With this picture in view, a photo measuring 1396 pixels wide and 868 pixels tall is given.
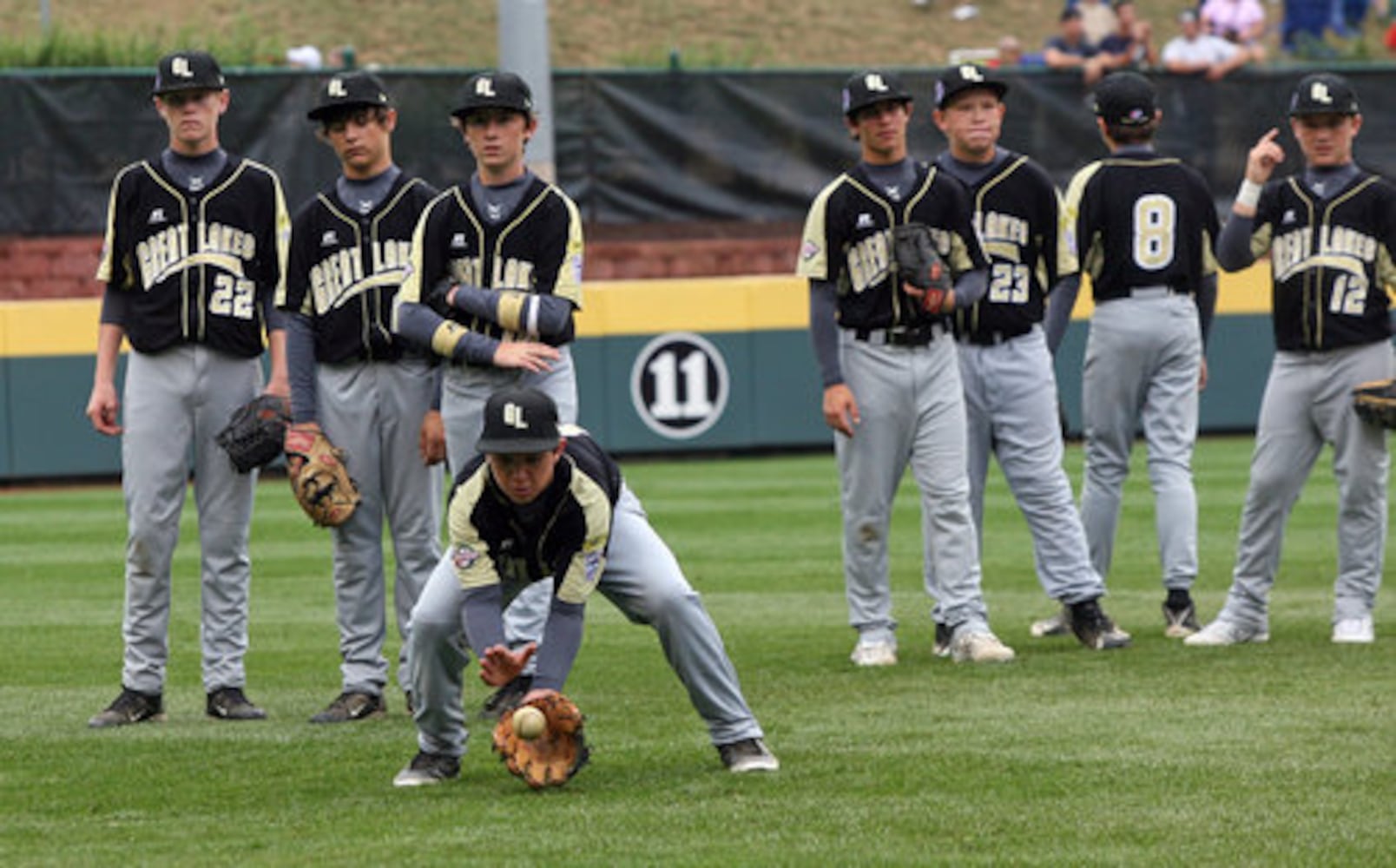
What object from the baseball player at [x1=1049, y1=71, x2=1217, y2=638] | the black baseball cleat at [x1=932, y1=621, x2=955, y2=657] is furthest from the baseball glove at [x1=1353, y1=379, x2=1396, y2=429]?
the black baseball cleat at [x1=932, y1=621, x2=955, y2=657]

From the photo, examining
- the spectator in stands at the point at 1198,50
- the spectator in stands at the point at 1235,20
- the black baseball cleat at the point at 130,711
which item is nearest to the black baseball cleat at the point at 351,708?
the black baseball cleat at the point at 130,711

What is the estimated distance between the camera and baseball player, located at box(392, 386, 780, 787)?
21.1ft

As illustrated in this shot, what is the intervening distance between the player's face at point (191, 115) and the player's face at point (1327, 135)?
3.75 meters

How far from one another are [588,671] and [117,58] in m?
13.3

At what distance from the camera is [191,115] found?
8094 mm

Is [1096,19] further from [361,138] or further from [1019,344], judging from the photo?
[361,138]

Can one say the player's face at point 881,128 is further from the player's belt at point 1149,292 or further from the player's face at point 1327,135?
the player's face at point 1327,135

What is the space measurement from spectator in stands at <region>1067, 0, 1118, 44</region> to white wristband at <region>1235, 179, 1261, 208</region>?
48.9 ft

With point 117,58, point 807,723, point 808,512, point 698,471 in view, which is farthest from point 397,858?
point 117,58

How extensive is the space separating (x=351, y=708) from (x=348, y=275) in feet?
4.40

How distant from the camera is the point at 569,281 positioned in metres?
7.98

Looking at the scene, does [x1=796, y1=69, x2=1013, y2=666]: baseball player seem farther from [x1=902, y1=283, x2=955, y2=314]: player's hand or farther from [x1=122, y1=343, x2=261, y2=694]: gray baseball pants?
[x1=122, y1=343, x2=261, y2=694]: gray baseball pants

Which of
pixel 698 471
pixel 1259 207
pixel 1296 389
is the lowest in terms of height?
pixel 698 471

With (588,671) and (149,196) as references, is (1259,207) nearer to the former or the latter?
(588,671)
